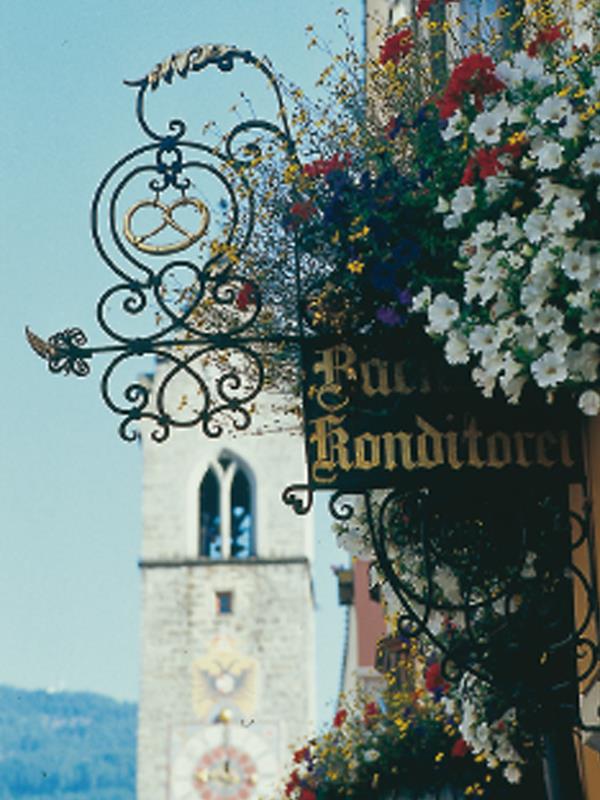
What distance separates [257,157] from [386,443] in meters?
1.08

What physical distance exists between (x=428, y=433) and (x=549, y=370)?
2.05ft

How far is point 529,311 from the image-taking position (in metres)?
5.11

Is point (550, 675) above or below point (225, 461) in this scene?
below

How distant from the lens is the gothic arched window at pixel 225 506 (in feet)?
184

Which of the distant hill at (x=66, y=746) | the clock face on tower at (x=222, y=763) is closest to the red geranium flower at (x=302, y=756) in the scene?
the clock face on tower at (x=222, y=763)

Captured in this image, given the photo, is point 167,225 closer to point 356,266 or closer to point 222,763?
point 356,266

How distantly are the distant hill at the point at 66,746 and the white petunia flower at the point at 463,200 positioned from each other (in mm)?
140268

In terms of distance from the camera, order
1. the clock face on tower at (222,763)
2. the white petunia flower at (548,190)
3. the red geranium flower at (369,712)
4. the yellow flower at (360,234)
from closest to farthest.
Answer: the white petunia flower at (548,190)
the yellow flower at (360,234)
the red geranium flower at (369,712)
the clock face on tower at (222,763)

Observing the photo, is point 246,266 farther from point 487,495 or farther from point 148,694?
point 148,694

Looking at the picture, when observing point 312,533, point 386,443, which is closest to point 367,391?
point 386,443

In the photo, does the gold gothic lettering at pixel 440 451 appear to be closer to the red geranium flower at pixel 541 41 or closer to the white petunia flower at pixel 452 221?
the white petunia flower at pixel 452 221

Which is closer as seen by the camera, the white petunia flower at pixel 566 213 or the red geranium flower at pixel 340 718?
the white petunia flower at pixel 566 213

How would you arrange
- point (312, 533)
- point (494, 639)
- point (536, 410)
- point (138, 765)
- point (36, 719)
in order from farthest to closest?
point (36, 719) → point (312, 533) → point (138, 765) → point (494, 639) → point (536, 410)

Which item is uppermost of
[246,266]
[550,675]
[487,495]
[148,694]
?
[148,694]
